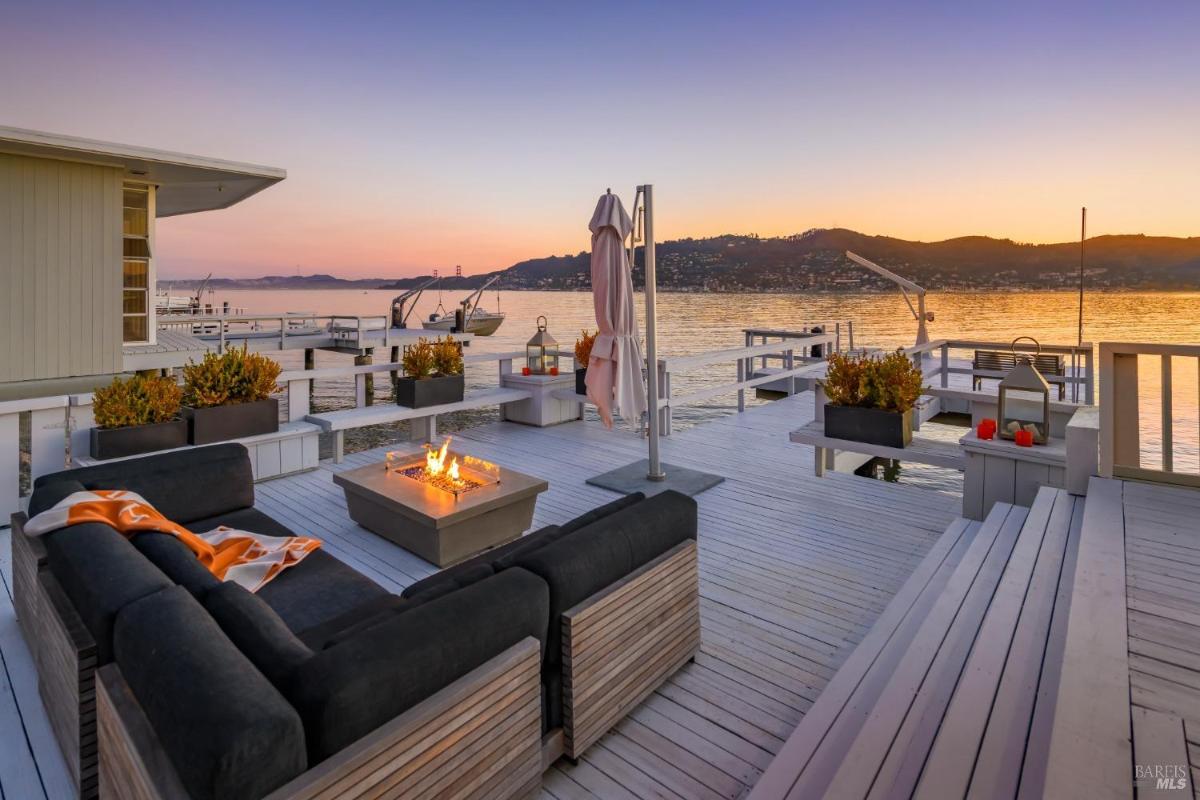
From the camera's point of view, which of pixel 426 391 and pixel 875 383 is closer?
pixel 875 383

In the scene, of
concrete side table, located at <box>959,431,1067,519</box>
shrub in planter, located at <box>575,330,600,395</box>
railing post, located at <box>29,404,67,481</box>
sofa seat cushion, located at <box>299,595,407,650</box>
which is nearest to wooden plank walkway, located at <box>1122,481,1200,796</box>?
concrete side table, located at <box>959,431,1067,519</box>

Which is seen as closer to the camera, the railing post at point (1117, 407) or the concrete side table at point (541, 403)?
the railing post at point (1117, 407)

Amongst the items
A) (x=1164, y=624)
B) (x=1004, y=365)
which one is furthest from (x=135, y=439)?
(x=1004, y=365)

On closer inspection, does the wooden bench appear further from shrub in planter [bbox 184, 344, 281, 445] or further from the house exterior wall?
the house exterior wall

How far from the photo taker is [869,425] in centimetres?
466

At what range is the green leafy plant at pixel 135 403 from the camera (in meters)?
4.43

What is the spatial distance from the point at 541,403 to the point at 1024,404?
4.88 m

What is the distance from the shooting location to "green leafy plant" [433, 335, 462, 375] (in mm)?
6656

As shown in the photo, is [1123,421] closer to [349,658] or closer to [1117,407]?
[1117,407]

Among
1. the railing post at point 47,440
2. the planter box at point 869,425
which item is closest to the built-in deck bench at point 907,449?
the planter box at point 869,425

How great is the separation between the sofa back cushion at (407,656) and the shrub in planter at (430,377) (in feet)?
15.8

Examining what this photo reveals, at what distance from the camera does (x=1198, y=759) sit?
1.39m

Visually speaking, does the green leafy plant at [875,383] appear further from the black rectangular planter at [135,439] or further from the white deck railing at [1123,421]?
the black rectangular planter at [135,439]

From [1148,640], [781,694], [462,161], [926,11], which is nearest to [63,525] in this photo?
[781,694]
